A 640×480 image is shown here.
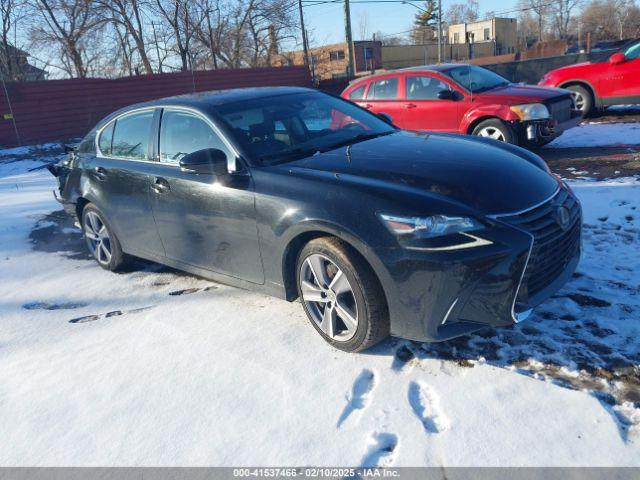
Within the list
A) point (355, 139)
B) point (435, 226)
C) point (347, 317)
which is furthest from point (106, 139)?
point (435, 226)

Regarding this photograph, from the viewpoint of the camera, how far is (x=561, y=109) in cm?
768

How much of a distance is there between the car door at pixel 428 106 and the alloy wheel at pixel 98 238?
533cm

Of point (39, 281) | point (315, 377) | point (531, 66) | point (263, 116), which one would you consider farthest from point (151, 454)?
point (531, 66)

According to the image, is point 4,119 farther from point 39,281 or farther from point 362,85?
point 39,281

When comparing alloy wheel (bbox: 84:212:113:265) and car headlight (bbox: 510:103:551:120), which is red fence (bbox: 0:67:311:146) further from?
car headlight (bbox: 510:103:551:120)

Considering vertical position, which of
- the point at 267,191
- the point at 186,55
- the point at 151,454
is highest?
the point at 186,55

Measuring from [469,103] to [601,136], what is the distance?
9.51 ft

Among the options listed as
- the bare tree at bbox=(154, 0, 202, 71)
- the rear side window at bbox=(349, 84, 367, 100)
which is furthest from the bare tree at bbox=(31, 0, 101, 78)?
the rear side window at bbox=(349, 84, 367, 100)

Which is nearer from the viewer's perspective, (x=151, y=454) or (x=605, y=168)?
(x=151, y=454)

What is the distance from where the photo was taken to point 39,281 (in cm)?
496

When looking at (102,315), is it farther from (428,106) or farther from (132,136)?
(428,106)

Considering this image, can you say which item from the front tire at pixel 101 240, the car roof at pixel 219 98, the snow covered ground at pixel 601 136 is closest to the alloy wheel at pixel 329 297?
the car roof at pixel 219 98

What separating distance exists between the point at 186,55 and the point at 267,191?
31220 millimetres

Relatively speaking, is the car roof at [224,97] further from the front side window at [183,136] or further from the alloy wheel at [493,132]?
the alloy wheel at [493,132]
